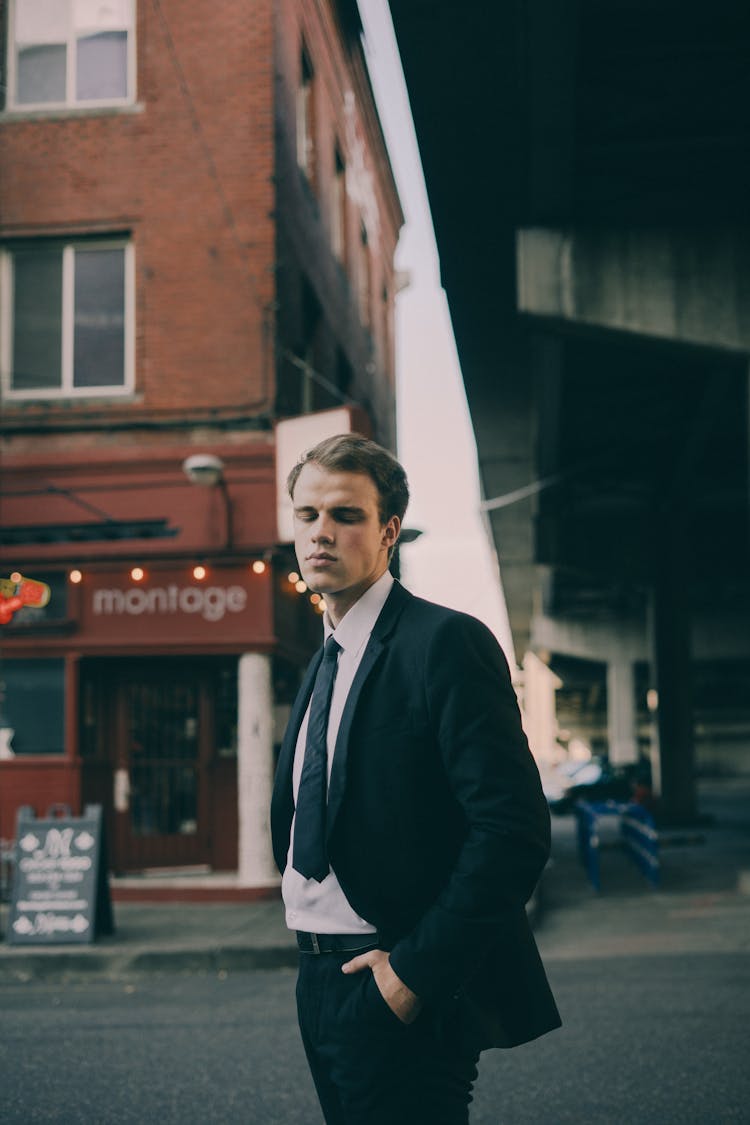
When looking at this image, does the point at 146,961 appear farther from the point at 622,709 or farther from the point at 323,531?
the point at 622,709

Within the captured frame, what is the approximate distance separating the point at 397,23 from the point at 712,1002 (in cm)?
704

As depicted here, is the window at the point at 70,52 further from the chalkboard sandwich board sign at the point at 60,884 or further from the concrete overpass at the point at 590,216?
the chalkboard sandwich board sign at the point at 60,884

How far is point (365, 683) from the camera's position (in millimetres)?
2578

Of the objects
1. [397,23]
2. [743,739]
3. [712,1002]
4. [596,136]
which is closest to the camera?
[712,1002]

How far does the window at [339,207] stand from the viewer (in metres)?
20.5

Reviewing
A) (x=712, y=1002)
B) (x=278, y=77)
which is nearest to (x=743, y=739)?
(x=278, y=77)

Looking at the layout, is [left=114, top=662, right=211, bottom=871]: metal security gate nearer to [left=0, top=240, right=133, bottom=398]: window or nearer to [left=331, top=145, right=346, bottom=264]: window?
[left=0, top=240, right=133, bottom=398]: window

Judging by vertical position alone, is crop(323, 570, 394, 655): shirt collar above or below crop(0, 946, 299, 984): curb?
above

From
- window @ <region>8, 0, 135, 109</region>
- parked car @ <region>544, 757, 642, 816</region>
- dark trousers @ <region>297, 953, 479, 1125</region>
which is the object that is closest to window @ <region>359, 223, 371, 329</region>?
window @ <region>8, 0, 135, 109</region>

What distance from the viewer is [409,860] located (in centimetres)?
247

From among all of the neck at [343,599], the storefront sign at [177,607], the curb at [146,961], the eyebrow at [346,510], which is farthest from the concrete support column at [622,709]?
the eyebrow at [346,510]

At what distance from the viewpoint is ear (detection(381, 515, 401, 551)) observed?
2.80 meters

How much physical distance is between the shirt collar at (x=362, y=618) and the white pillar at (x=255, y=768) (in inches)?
450

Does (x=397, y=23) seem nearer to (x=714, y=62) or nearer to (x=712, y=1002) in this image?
(x=714, y=62)
